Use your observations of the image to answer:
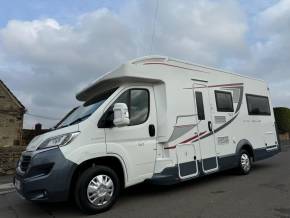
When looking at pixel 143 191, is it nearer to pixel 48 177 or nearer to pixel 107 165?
pixel 107 165

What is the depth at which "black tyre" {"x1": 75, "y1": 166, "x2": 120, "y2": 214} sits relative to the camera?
587 centimetres

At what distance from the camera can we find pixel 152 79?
745 cm

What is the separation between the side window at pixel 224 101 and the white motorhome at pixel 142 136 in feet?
0.09

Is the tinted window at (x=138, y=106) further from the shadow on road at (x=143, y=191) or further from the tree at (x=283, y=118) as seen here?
the tree at (x=283, y=118)

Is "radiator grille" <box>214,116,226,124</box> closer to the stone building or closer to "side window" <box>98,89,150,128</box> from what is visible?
"side window" <box>98,89,150,128</box>

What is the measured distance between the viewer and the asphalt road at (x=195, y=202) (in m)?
5.88

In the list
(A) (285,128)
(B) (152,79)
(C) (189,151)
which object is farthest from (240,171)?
(A) (285,128)

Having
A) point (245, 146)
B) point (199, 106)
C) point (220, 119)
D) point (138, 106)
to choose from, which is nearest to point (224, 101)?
point (220, 119)

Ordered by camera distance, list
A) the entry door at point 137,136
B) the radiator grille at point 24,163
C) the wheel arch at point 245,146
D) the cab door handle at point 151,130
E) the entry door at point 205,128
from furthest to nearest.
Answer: the wheel arch at point 245,146 → the entry door at point 205,128 → the cab door handle at point 151,130 → the entry door at point 137,136 → the radiator grille at point 24,163

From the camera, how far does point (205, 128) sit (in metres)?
8.36

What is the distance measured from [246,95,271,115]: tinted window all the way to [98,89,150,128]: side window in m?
4.17

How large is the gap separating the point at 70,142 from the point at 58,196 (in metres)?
0.91

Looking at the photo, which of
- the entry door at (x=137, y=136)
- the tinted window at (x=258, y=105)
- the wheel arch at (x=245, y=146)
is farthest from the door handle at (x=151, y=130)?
the tinted window at (x=258, y=105)

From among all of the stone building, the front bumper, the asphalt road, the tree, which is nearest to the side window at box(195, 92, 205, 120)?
the asphalt road
